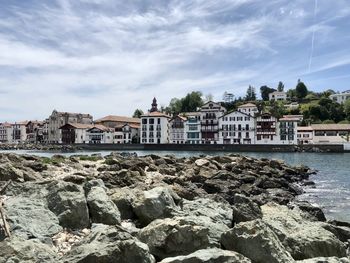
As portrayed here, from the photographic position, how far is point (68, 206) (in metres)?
11.2

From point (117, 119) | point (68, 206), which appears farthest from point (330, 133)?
point (68, 206)

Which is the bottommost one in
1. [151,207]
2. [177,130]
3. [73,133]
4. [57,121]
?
[151,207]

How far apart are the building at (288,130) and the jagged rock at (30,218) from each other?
401 feet

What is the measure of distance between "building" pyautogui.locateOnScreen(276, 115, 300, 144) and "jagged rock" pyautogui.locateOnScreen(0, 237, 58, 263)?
125 meters

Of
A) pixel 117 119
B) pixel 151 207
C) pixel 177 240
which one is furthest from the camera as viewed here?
pixel 117 119

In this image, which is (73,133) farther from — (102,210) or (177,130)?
(102,210)

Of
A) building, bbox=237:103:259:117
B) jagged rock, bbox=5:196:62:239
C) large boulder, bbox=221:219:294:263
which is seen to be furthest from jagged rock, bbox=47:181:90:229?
building, bbox=237:103:259:117

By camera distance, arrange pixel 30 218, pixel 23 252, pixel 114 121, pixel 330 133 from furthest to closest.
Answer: pixel 114 121, pixel 330 133, pixel 30 218, pixel 23 252

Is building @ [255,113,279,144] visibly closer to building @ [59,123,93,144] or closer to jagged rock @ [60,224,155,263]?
building @ [59,123,93,144]

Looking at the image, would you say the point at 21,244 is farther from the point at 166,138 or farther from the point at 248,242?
the point at 166,138

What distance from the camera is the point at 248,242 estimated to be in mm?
8641

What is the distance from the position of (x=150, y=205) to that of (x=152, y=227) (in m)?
2.85

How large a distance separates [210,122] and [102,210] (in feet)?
415

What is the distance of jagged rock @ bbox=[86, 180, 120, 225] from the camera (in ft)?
38.2
